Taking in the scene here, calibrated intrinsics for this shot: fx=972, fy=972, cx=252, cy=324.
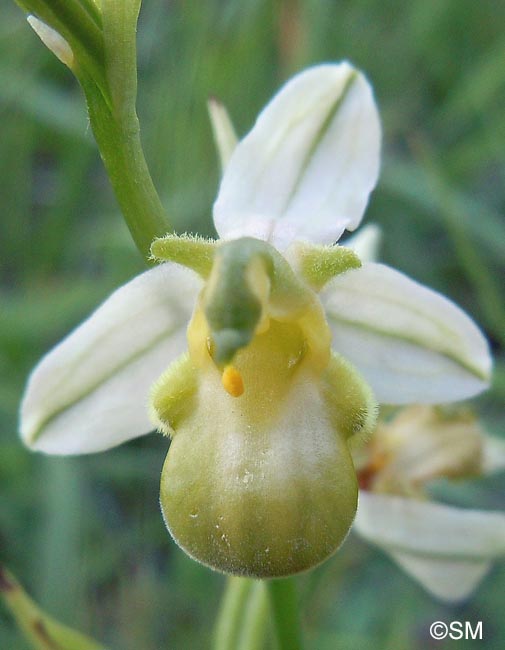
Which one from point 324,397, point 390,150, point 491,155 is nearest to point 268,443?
point 324,397

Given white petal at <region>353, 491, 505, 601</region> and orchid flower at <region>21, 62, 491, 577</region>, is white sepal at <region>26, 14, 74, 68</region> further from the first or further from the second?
white petal at <region>353, 491, 505, 601</region>

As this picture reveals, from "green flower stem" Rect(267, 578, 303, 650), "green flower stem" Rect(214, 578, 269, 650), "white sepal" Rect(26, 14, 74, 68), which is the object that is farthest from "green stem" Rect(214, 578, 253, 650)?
"white sepal" Rect(26, 14, 74, 68)

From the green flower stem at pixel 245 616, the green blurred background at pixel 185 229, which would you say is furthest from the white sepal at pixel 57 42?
the green blurred background at pixel 185 229

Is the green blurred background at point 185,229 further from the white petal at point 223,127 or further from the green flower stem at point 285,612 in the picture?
the white petal at point 223,127

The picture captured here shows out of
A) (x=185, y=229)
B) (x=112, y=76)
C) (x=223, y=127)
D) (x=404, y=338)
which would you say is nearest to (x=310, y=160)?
(x=223, y=127)

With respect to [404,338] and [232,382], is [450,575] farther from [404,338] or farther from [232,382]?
[232,382]
